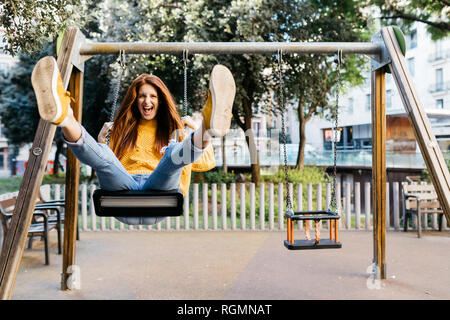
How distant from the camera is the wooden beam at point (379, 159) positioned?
132 inches

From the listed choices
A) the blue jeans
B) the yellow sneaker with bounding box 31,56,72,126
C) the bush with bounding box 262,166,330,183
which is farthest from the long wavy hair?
the bush with bounding box 262,166,330,183

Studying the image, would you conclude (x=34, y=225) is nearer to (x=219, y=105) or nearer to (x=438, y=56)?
(x=219, y=105)

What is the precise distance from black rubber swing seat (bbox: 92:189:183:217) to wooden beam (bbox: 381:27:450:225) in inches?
64.7

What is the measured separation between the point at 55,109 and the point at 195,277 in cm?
257

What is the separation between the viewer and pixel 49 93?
1607mm

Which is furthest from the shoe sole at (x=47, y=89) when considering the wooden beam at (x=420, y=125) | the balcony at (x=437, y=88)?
the balcony at (x=437, y=88)

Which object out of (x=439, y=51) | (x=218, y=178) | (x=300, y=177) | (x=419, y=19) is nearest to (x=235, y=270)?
(x=300, y=177)

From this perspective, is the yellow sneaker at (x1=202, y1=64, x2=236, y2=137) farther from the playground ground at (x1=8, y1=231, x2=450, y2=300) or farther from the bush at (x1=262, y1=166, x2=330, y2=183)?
the bush at (x1=262, y1=166, x2=330, y2=183)

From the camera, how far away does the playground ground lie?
325 centimetres

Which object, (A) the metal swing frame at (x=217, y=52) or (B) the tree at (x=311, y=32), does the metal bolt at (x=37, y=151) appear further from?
(B) the tree at (x=311, y=32)

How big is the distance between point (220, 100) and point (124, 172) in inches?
30.3

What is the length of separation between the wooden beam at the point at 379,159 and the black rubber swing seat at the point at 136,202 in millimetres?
2124
